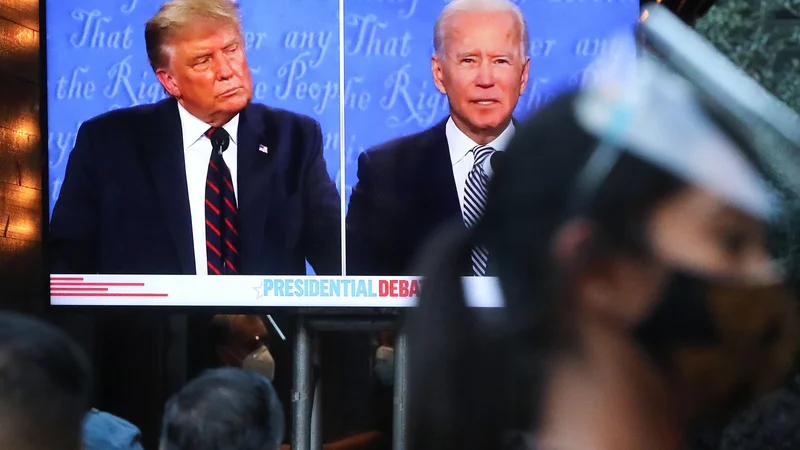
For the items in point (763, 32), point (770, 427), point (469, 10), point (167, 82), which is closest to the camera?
point (770, 427)

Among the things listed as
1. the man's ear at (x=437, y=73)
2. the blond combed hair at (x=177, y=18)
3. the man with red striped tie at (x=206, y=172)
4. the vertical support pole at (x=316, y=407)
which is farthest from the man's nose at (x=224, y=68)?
the vertical support pole at (x=316, y=407)

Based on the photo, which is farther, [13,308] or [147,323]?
[147,323]

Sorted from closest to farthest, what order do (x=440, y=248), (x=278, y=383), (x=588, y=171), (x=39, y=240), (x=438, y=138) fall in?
(x=588, y=171), (x=440, y=248), (x=438, y=138), (x=39, y=240), (x=278, y=383)

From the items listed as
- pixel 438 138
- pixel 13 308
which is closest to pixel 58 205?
pixel 13 308

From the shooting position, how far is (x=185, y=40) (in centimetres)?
452

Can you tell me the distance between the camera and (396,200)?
177 inches

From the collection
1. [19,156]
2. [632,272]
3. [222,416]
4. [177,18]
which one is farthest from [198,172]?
[632,272]

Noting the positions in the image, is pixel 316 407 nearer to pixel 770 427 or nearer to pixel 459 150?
pixel 459 150

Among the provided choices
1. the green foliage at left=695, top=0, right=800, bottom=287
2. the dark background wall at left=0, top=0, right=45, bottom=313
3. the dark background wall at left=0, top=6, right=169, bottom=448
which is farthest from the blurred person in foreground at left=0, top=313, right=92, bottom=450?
the dark background wall at left=0, top=0, right=45, bottom=313

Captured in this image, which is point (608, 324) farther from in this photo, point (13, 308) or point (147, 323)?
point (147, 323)

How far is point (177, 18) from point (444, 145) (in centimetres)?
120

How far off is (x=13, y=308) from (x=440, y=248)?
4.54 meters

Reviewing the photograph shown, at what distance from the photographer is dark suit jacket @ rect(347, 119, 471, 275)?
4.46 meters

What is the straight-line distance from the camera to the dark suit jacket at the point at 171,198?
4.46 m
